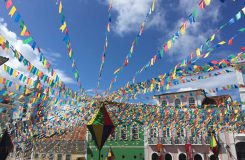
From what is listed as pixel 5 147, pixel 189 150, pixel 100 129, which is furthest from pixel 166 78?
pixel 189 150

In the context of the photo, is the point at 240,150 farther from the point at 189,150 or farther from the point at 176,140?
the point at 176,140

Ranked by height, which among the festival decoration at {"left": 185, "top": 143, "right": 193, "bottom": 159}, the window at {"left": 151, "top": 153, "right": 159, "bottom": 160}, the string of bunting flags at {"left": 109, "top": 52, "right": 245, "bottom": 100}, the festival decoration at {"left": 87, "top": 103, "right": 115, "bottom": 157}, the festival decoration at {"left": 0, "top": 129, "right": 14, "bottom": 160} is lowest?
the window at {"left": 151, "top": 153, "right": 159, "bottom": 160}

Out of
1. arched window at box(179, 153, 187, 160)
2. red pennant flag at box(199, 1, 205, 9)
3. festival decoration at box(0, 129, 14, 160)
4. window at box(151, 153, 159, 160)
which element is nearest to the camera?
red pennant flag at box(199, 1, 205, 9)

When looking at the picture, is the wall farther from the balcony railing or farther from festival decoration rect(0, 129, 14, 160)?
festival decoration rect(0, 129, 14, 160)

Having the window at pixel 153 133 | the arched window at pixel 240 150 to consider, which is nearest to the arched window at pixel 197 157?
the arched window at pixel 240 150

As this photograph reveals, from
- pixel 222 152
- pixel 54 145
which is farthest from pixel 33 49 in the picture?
pixel 54 145

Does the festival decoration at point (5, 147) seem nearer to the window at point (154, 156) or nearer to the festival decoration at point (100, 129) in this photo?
the festival decoration at point (100, 129)

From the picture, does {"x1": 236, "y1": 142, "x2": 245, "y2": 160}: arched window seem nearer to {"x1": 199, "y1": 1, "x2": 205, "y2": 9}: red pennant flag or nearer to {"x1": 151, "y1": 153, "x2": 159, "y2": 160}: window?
{"x1": 151, "y1": 153, "x2": 159, "y2": 160}: window

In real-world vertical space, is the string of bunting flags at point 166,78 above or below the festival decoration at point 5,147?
above

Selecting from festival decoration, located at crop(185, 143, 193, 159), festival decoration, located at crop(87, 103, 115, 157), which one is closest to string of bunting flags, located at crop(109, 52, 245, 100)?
festival decoration, located at crop(87, 103, 115, 157)

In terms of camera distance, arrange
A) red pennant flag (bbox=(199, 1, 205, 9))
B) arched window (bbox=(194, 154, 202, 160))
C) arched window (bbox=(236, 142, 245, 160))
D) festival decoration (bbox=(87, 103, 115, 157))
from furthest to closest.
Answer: arched window (bbox=(194, 154, 202, 160))
arched window (bbox=(236, 142, 245, 160))
festival decoration (bbox=(87, 103, 115, 157))
red pennant flag (bbox=(199, 1, 205, 9))

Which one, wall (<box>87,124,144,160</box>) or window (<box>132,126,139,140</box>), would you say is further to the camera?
window (<box>132,126,139,140</box>)

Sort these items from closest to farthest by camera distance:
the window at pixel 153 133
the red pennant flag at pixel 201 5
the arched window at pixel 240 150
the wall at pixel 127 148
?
the red pennant flag at pixel 201 5 → the arched window at pixel 240 150 → the window at pixel 153 133 → the wall at pixel 127 148

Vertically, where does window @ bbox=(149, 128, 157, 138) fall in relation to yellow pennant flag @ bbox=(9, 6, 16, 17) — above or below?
below
